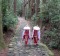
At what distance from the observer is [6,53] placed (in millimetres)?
9289

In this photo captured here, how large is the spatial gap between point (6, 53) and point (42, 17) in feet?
27.2

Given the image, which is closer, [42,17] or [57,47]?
[57,47]

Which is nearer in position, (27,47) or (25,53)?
(25,53)

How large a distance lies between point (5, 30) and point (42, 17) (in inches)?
153

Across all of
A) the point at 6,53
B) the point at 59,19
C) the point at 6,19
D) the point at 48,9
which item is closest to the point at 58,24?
the point at 59,19

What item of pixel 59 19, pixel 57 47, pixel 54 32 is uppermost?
pixel 59 19

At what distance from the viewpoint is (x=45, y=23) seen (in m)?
17.3

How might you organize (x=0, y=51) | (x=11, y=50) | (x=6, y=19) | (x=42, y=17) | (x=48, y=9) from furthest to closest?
(x=42, y=17), (x=48, y=9), (x=6, y=19), (x=11, y=50), (x=0, y=51)

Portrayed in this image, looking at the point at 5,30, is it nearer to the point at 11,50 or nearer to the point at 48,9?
the point at 48,9

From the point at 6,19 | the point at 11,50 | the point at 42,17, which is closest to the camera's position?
the point at 11,50

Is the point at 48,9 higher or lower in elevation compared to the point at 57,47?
higher

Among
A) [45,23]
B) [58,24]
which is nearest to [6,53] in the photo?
[58,24]

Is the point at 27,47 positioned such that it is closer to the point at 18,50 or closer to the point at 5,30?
the point at 18,50

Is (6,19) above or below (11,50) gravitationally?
above
